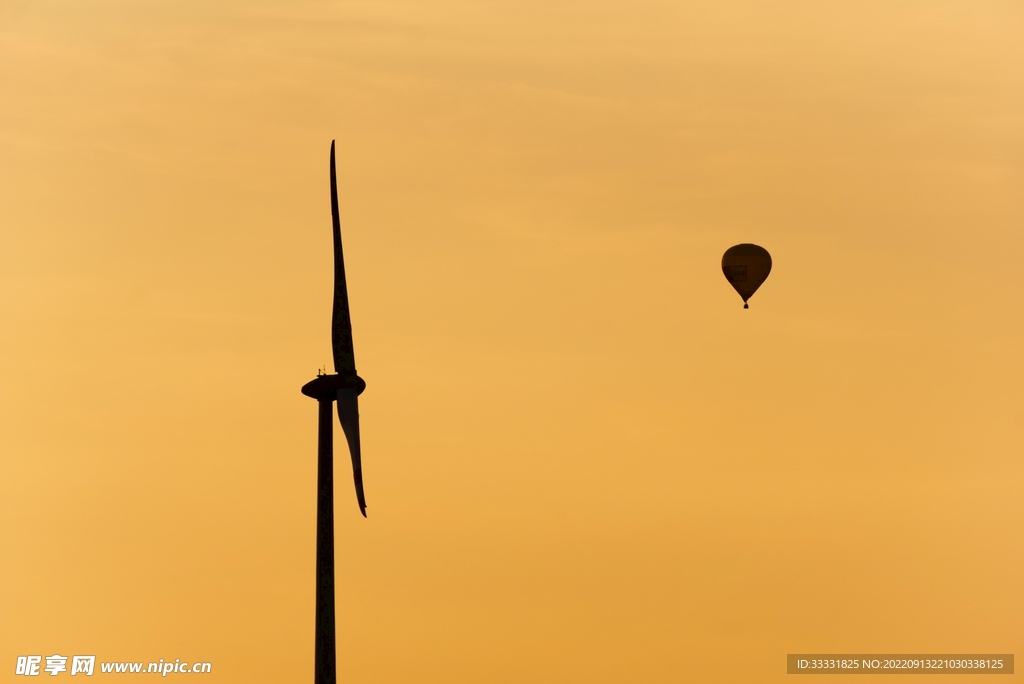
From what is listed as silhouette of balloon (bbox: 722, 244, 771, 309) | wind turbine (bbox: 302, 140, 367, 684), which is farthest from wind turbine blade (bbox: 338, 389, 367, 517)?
silhouette of balloon (bbox: 722, 244, 771, 309)

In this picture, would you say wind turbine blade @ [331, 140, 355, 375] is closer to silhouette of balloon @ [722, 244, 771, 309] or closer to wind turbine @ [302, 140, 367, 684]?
wind turbine @ [302, 140, 367, 684]

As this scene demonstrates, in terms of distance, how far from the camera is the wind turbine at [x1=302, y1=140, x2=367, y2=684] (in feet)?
358

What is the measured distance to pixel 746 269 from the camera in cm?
16312

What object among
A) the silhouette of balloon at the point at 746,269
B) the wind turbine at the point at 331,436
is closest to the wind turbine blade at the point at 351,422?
the wind turbine at the point at 331,436

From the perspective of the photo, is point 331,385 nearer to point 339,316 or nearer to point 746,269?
point 339,316

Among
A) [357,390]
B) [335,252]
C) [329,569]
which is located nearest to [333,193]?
[335,252]

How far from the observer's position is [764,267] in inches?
6427

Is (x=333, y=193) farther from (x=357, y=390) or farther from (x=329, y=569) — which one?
(x=329, y=569)

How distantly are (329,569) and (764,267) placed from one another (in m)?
59.6

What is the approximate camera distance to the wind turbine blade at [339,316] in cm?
11094

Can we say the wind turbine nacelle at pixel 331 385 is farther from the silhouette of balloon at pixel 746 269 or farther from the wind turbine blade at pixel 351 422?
the silhouette of balloon at pixel 746 269

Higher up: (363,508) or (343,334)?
(343,334)

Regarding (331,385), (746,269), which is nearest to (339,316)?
(331,385)

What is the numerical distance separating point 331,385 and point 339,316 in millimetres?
4547
